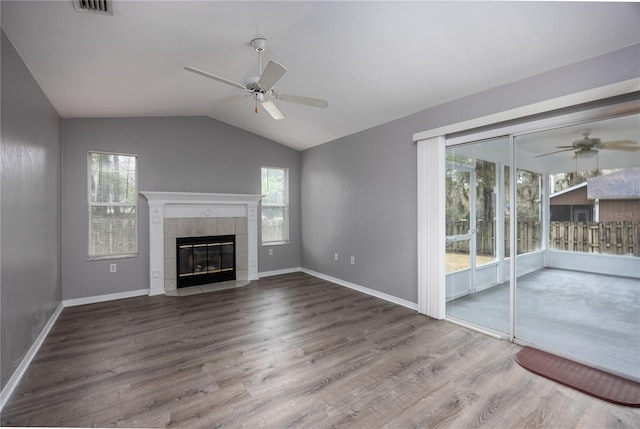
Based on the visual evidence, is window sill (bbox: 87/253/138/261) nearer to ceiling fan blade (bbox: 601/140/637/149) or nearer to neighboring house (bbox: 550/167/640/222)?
neighboring house (bbox: 550/167/640/222)

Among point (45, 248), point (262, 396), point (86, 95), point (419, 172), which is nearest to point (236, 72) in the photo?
point (86, 95)

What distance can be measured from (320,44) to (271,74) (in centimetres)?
86

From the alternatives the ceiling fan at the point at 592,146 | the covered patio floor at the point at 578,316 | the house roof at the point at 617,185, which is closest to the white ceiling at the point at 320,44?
the ceiling fan at the point at 592,146

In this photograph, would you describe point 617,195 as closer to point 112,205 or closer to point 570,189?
point 570,189

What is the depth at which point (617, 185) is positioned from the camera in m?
2.50

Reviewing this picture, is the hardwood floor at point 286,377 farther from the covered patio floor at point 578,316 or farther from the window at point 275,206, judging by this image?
the window at point 275,206

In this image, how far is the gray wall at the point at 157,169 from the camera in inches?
168

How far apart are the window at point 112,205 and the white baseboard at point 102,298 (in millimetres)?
587

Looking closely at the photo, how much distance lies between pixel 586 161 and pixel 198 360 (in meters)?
4.01

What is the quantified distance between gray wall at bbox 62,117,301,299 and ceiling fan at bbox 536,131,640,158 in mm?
4663

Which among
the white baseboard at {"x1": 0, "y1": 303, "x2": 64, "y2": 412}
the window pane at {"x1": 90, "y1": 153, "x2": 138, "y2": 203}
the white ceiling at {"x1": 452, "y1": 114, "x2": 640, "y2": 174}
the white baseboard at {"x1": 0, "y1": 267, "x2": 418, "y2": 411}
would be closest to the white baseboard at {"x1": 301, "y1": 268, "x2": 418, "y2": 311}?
the white baseboard at {"x1": 0, "y1": 267, "x2": 418, "y2": 411}

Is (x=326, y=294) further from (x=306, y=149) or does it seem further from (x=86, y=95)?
(x=86, y=95)

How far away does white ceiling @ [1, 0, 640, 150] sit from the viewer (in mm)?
2125

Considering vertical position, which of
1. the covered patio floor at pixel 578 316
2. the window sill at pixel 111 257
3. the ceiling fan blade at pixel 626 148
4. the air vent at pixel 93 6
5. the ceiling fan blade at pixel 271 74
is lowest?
the covered patio floor at pixel 578 316
